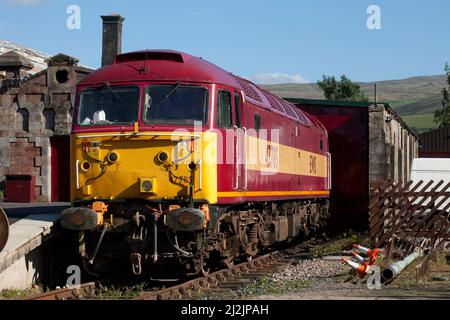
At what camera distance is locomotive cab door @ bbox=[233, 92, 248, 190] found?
14.0 meters

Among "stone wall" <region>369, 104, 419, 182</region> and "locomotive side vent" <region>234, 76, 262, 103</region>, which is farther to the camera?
"stone wall" <region>369, 104, 419, 182</region>

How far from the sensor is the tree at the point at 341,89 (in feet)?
276

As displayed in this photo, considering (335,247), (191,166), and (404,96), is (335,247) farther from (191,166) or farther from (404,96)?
(404,96)

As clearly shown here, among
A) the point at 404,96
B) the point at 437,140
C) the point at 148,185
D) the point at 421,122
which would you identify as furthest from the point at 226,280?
→ the point at 404,96

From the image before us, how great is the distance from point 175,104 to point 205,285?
3181mm

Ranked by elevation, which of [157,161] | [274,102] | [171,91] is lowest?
[157,161]

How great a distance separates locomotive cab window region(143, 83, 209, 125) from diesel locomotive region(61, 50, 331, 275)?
2cm

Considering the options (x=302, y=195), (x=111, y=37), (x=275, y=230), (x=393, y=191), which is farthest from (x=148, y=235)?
(x=111, y=37)

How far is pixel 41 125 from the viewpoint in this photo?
1294 inches

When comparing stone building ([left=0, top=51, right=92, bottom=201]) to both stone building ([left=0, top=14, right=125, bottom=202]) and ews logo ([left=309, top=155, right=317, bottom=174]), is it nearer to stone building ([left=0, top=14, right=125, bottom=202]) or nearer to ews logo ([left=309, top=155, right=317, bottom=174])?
stone building ([left=0, top=14, right=125, bottom=202])

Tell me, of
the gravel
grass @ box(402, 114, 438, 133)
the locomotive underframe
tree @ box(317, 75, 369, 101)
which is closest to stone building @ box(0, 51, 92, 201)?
the gravel

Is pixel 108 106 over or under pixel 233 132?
over

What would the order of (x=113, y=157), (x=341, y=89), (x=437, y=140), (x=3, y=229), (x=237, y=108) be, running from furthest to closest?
1. (x=341, y=89)
2. (x=437, y=140)
3. (x=237, y=108)
4. (x=113, y=157)
5. (x=3, y=229)

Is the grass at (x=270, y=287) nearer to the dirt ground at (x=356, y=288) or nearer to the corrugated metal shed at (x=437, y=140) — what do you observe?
the dirt ground at (x=356, y=288)
